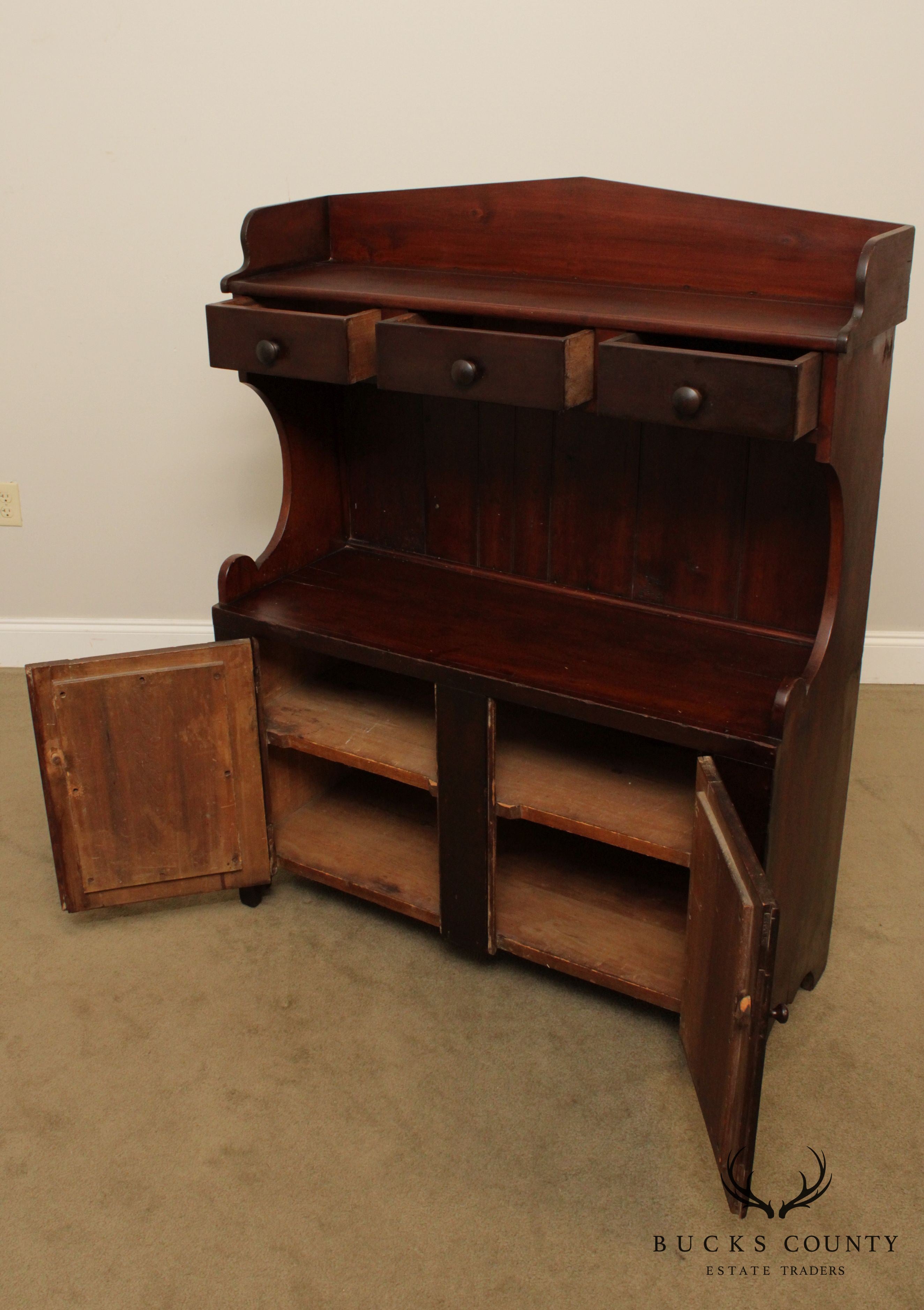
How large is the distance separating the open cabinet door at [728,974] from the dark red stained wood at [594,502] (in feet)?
1.75

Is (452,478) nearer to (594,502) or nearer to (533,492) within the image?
(533,492)

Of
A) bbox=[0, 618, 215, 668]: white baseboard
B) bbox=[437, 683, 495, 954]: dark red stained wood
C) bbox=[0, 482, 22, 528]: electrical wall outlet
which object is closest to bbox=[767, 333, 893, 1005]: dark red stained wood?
bbox=[437, 683, 495, 954]: dark red stained wood

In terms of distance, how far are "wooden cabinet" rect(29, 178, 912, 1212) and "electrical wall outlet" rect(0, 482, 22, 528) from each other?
1157 mm

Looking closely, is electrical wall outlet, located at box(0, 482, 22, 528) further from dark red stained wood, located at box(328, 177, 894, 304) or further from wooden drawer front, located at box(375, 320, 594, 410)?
wooden drawer front, located at box(375, 320, 594, 410)

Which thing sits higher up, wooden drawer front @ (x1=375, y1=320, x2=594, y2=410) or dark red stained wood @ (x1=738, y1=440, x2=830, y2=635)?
wooden drawer front @ (x1=375, y1=320, x2=594, y2=410)

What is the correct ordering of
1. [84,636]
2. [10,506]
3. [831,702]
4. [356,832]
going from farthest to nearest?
[84,636], [10,506], [356,832], [831,702]

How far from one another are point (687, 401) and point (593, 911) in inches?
36.6

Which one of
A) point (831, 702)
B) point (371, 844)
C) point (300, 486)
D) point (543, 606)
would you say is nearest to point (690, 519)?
point (543, 606)

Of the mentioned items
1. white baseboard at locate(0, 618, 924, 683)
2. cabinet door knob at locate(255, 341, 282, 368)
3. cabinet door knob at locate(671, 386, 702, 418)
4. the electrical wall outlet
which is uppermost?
cabinet door knob at locate(255, 341, 282, 368)

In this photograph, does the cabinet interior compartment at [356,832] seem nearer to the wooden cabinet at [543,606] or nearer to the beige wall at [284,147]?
the wooden cabinet at [543,606]

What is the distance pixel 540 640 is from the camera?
6.79 ft

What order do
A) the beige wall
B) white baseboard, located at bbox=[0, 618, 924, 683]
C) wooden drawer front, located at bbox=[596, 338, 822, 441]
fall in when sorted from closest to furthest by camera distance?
1. wooden drawer front, located at bbox=[596, 338, 822, 441]
2. the beige wall
3. white baseboard, located at bbox=[0, 618, 924, 683]

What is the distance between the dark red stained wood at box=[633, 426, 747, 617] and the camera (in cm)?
203

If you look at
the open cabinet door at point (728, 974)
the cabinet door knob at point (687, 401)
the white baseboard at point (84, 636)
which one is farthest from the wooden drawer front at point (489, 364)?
the white baseboard at point (84, 636)
